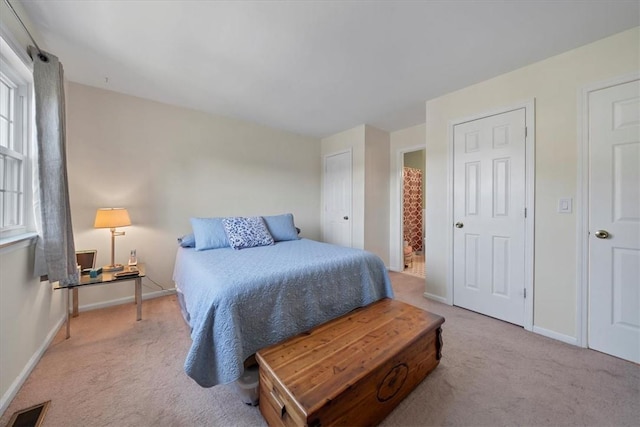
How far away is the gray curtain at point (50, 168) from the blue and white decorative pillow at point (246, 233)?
1272 millimetres

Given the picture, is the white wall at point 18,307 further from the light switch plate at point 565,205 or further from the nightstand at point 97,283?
the light switch plate at point 565,205

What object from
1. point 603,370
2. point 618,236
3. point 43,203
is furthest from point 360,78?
point 603,370

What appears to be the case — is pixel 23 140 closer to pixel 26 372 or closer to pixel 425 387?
pixel 26 372

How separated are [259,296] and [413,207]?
4290mm

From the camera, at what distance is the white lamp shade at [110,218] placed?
2.27m

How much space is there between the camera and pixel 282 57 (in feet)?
6.70

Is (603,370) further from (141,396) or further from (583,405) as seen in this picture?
(141,396)

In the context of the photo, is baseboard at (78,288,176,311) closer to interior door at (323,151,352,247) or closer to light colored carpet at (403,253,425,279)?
interior door at (323,151,352,247)

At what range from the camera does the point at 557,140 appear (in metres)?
2.01

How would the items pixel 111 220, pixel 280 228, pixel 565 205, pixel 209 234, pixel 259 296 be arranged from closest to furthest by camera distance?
pixel 259 296 → pixel 565 205 → pixel 111 220 → pixel 209 234 → pixel 280 228

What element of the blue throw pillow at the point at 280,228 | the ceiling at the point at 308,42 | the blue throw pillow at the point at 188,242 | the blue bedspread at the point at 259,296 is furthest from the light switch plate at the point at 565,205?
the blue throw pillow at the point at 188,242

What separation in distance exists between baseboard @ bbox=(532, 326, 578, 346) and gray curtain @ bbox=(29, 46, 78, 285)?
12.5 ft

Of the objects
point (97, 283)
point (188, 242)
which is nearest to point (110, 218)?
point (97, 283)

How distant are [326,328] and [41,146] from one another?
234cm
